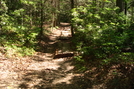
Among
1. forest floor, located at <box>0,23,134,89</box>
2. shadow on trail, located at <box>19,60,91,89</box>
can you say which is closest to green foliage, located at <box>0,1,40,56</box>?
forest floor, located at <box>0,23,134,89</box>

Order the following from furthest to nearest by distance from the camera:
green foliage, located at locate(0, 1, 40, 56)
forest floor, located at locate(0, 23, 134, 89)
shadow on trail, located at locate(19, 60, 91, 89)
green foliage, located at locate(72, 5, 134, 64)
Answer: green foliage, located at locate(0, 1, 40, 56) → green foliage, located at locate(72, 5, 134, 64) → shadow on trail, located at locate(19, 60, 91, 89) → forest floor, located at locate(0, 23, 134, 89)

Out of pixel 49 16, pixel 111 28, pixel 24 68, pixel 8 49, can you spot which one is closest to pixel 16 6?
pixel 49 16

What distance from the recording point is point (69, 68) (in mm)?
8289

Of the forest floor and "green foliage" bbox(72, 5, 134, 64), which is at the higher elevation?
"green foliage" bbox(72, 5, 134, 64)

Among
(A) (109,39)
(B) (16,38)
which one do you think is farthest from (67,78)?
(B) (16,38)

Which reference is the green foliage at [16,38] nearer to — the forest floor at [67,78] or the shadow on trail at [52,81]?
the forest floor at [67,78]

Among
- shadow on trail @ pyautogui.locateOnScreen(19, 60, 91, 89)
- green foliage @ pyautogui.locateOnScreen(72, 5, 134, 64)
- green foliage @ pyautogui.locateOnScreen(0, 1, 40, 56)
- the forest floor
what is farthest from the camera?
green foliage @ pyautogui.locateOnScreen(0, 1, 40, 56)

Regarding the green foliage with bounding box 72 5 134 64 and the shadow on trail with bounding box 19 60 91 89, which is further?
the green foliage with bounding box 72 5 134 64

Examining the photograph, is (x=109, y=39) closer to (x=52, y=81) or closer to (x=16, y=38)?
(x=52, y=81)

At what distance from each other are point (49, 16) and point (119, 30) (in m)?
11.1

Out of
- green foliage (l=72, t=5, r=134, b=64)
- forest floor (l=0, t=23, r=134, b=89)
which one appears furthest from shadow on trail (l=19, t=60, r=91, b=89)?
green foliage (l=72, t=5, r=134, b=64)

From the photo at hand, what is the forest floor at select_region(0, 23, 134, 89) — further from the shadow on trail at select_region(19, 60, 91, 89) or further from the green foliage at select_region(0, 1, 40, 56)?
the green foliage at select_region(0, 1, 40, 56)

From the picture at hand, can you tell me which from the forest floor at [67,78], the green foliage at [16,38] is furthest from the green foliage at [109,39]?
the green foliage at [16,38]

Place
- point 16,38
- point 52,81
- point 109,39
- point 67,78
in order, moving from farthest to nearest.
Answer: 1. point 16,38
2. point 109,39
3. point 67,78
4. point 52,81
